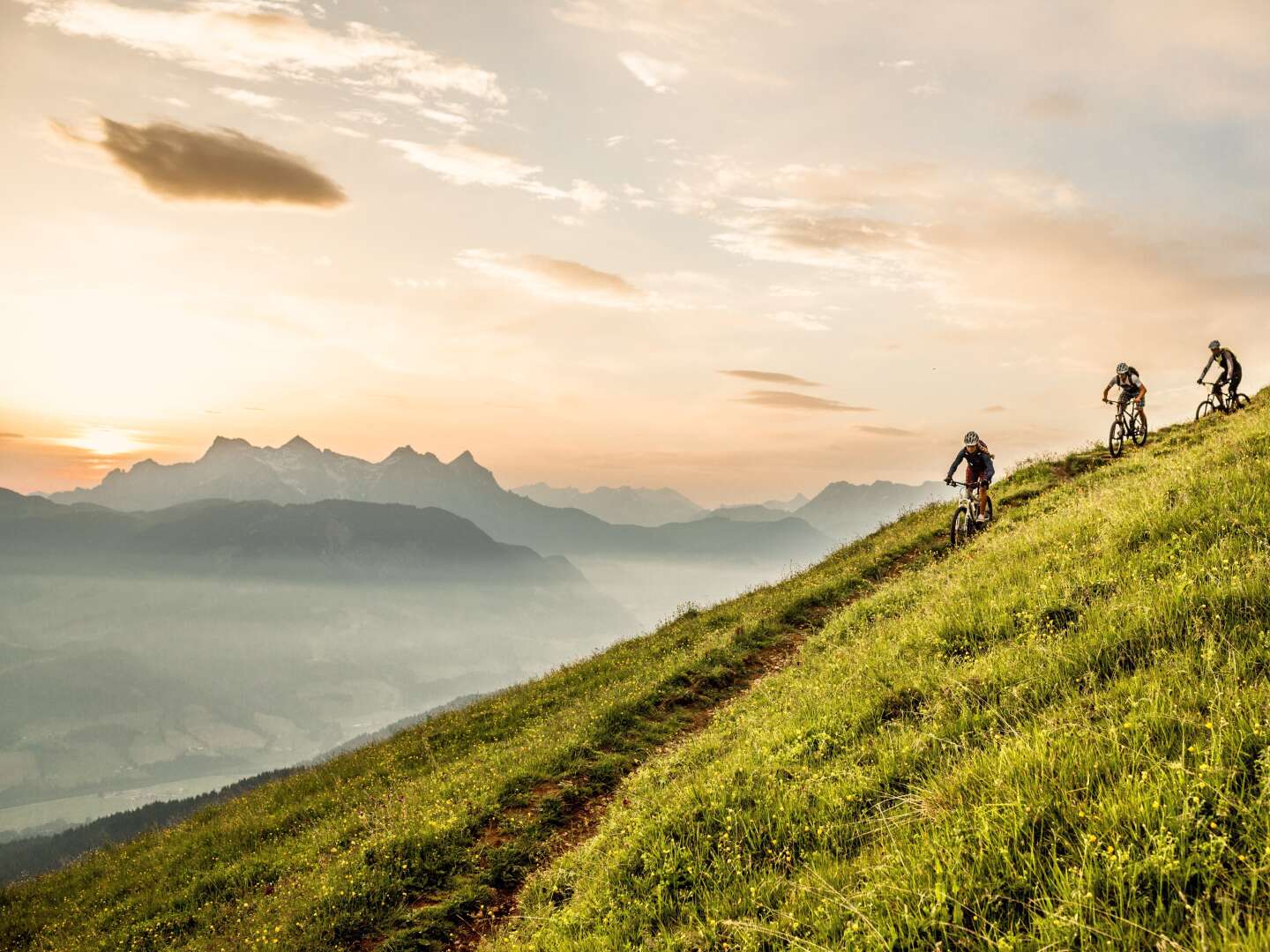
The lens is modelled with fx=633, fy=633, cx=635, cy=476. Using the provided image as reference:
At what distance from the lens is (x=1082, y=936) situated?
361 centimetres

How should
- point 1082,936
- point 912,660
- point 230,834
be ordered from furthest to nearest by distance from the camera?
point 230,834, point 912,660, point 1082,936

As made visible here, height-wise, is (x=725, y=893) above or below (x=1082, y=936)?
below

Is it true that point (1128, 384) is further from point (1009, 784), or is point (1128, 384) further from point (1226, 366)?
point (1009, 784)

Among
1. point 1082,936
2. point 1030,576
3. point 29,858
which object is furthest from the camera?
point 29,858

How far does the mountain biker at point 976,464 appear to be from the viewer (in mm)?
20297

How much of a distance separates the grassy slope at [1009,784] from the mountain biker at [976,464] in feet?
29.7

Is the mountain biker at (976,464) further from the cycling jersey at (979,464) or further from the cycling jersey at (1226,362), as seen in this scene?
the cycling jersey at (1226,362)

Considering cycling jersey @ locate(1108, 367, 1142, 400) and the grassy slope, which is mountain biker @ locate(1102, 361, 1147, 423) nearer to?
cycling jersey @ locate(1108, 367, 1142, 400)

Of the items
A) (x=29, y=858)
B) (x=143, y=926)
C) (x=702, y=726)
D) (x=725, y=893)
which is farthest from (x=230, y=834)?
(x=29, y=858)

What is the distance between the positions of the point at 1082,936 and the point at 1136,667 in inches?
143

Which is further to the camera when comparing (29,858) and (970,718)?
(29,858)

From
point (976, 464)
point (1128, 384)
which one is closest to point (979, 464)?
point (976, 464)

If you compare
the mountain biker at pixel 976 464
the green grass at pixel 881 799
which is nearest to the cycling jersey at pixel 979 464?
the mountain biker at pixel 976 464

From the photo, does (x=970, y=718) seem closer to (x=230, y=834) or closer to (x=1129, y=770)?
(x=1129, y=770)
